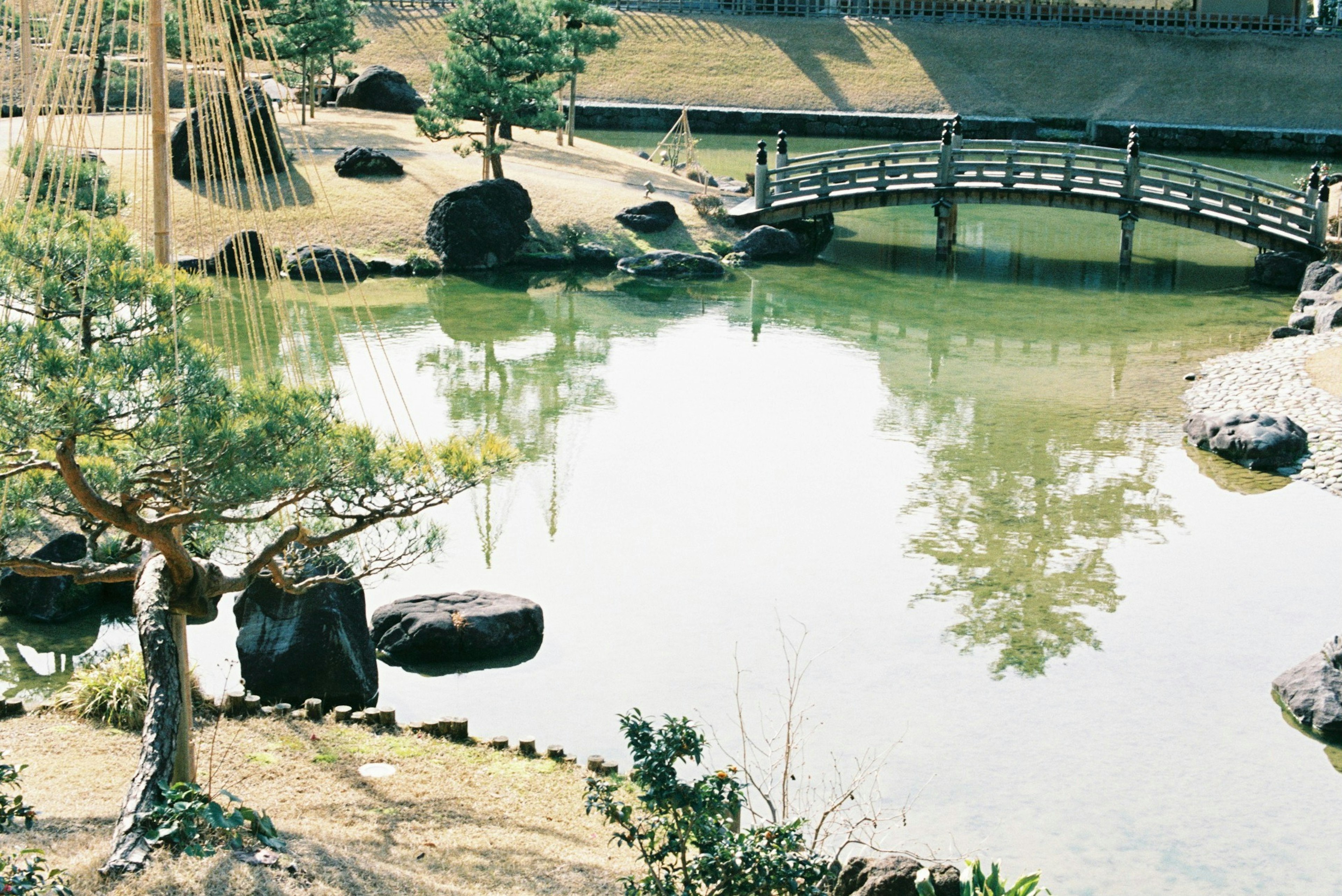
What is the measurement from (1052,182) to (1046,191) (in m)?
0.36

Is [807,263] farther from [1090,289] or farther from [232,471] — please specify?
[232,471]

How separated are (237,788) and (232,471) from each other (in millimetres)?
2910

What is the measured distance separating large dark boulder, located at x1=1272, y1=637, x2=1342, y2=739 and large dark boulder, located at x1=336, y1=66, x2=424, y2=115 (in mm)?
31048

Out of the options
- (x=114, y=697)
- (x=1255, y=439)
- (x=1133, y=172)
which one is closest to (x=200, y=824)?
(x=114, y=697)

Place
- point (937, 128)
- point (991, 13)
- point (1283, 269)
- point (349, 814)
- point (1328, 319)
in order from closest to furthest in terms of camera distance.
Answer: point (349, 814), point (1328, 319), point (1283, 269), point (937, 128), point (991, 13)

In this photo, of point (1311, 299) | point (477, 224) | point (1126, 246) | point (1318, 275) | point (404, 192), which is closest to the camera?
point (1311, 299)

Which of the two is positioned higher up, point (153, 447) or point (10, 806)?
point (153, 447)

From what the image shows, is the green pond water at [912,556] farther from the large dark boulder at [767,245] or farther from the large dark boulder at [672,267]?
the large dark boulder at [767,245]

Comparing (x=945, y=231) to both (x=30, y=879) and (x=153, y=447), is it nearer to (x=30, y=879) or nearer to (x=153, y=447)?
(x=153, y=447)

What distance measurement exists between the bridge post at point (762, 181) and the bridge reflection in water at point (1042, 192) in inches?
1.0

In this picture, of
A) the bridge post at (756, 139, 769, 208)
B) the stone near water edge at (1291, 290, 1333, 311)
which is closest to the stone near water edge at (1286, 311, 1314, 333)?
the stone near water edge at (1291, 290, 1333, 311)

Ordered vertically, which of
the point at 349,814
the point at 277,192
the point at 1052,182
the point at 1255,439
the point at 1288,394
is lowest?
the point at 349,814

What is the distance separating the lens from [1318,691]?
1150cm

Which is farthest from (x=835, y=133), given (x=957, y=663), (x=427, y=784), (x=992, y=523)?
(x=427, y=784)
